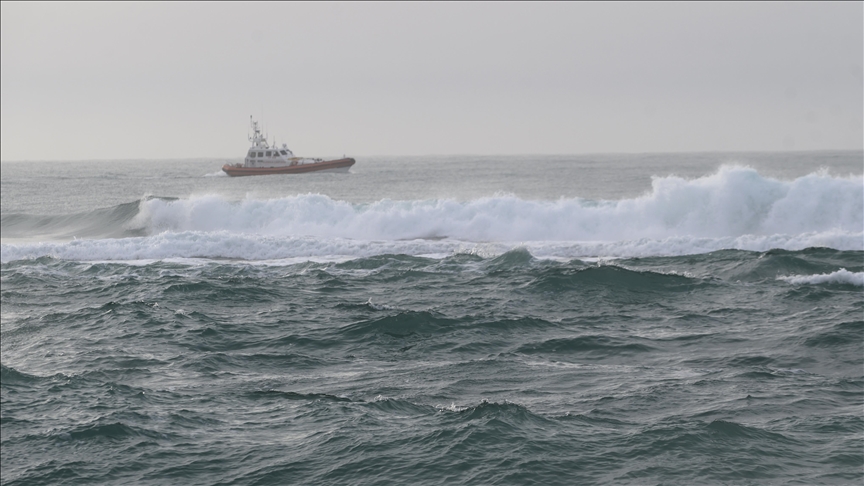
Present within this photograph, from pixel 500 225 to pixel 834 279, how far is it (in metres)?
17.0

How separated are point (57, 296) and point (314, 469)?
50.7 feet

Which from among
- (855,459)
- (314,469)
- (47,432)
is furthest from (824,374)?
(47,432)

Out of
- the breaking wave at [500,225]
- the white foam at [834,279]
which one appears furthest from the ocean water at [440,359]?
the breaking wave at [500,225]

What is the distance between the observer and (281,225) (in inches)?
1531

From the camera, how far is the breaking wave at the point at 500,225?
30578 millimetres

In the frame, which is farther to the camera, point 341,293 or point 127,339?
point 341,293

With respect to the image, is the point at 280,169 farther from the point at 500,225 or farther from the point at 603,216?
the point at 603,216

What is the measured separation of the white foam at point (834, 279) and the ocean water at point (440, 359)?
8 cm

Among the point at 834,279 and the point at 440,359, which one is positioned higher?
the point at 834,279

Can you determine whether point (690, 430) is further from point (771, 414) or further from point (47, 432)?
point (47, 432)

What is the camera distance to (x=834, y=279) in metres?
21.6

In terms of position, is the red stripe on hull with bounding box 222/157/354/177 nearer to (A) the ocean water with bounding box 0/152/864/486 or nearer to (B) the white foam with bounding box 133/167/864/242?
(B) the white foam with bounding box 133/167/864/242

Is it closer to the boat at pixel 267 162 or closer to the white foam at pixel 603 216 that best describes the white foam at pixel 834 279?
the white foam at pixel 603 216

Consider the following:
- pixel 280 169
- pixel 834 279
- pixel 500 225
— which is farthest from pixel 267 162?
pixel 834 279
